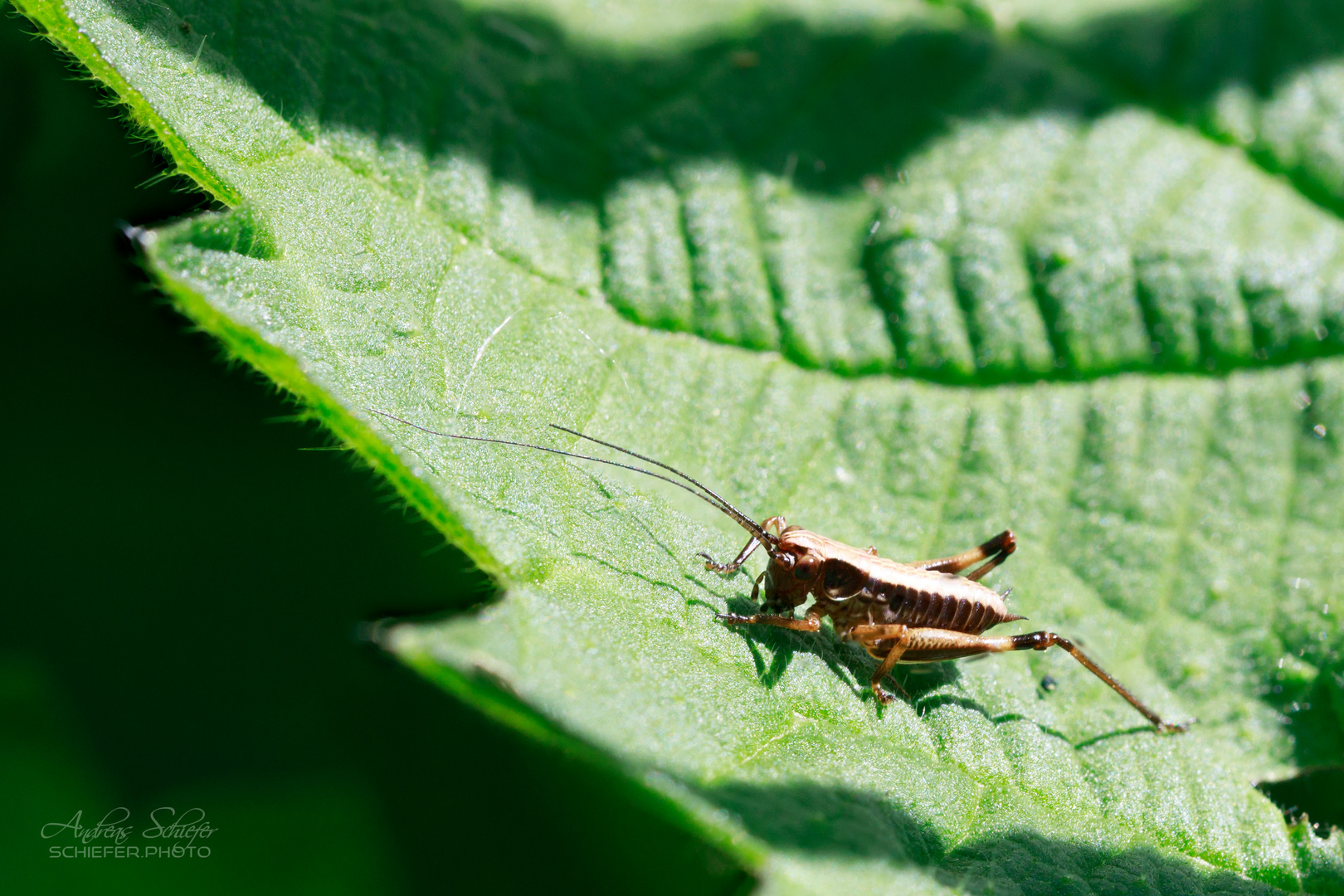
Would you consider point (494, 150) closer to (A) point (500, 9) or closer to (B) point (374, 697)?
(A) point (500, 9)

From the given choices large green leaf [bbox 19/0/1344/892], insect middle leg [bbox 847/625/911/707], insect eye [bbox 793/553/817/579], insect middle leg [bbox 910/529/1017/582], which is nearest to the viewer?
large green leaf [bbox 19/0/1344/892]

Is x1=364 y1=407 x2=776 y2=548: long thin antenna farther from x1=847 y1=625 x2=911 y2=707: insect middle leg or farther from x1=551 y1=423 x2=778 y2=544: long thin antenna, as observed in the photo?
x1=847 y1=625 x2=911 y2=707: insect middle leg

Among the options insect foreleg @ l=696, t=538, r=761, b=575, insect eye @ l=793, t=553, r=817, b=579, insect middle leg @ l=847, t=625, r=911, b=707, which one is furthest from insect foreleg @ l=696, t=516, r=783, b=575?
insect middle leg @ l=847, t=625, r=911, b=707

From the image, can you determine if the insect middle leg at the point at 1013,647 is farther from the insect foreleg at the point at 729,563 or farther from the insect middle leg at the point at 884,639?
the insect foreleg at the point at 729,563

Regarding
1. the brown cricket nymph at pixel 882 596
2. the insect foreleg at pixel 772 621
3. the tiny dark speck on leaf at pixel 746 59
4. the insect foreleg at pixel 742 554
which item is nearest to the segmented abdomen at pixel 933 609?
the brown cricket nymph at pixel 882 596

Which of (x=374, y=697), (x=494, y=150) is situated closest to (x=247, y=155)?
(x=494, y=150)

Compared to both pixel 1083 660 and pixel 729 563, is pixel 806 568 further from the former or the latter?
pixel 1083 660
